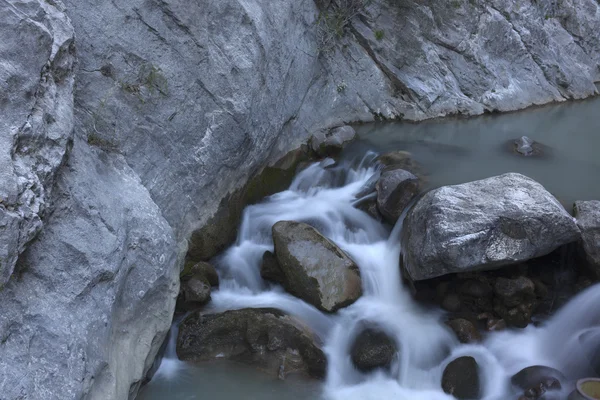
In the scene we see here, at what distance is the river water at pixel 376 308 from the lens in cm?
543

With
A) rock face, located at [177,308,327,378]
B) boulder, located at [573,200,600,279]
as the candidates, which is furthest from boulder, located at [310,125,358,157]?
boulder, located at [573,200,600,279]

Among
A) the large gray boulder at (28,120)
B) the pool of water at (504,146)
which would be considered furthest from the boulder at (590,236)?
the large gray boulder at (28,120)

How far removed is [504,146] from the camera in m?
9.88

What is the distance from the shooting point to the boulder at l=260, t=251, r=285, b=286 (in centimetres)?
656

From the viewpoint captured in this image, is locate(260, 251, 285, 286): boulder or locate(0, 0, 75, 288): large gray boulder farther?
locate(260, 251, 285, 286): boulder

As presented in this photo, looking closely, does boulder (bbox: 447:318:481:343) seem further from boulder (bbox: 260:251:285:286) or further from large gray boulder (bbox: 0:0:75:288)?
large gray boulder (bbox: 0:0:75:288)

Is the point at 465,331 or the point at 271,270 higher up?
the point at 271,270

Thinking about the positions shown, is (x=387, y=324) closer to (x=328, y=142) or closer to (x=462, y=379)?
(x=462, y=379)

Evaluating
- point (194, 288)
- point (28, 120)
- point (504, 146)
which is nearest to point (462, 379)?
point (194, 288)

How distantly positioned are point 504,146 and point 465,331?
16.6ft

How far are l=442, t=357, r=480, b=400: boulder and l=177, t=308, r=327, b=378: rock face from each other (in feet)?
3.98

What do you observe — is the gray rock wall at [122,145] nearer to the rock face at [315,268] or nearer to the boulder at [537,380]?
the rock face at [315,268]

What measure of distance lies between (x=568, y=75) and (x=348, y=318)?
12.1m

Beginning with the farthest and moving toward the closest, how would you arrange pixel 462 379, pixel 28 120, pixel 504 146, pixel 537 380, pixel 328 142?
pixel 504 146
pixel 328 142
pixel 462 379
pixel 537 380
pixel 28 120
